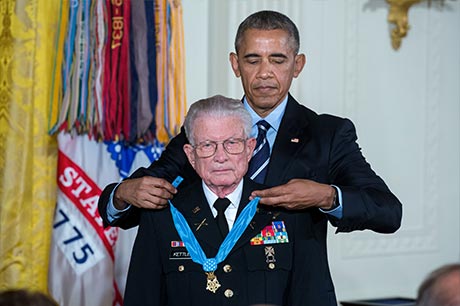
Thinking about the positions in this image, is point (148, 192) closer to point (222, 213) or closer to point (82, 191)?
point (222, 213)

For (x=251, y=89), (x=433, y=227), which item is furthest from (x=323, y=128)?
(x=433, y=227)

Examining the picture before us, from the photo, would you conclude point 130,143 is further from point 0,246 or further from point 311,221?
point 311,221

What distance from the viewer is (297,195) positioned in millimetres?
2865

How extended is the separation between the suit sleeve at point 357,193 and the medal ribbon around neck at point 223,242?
0.87 feet

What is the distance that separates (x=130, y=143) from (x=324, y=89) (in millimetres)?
1260

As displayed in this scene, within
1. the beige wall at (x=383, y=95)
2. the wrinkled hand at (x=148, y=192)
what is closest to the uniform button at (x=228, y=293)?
the wrinkled hand at (x=148, y=192)

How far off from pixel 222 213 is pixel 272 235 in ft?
0.56

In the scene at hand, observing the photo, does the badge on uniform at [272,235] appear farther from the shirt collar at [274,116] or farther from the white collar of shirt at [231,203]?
the shirt collar at [274,116]

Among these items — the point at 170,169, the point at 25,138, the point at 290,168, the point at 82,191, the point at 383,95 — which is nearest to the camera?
the point at 290,168

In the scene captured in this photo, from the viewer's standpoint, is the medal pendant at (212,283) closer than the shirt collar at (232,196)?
Yes

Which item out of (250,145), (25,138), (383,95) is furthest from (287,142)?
(383,95)

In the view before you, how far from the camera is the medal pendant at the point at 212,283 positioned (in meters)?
2.87

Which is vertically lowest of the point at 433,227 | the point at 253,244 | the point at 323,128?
the point at 433,227

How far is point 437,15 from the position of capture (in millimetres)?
5852
